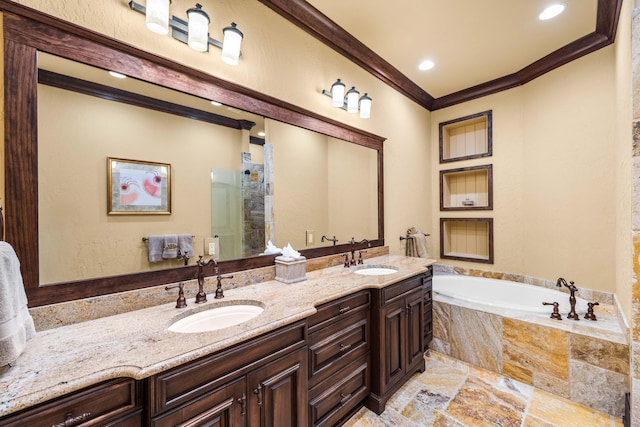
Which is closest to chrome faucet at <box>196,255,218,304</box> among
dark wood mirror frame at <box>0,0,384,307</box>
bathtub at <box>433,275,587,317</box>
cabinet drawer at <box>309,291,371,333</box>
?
dark wood mirror frame at <box>0,0,384,307</box>

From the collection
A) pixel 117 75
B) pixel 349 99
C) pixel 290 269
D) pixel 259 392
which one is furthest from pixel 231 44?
pixel 259 392

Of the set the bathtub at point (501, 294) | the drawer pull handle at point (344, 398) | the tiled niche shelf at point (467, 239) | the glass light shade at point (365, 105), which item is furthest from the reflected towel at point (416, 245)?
the drawer pull handle at point (344, 398)

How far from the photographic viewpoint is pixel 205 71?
153 cm

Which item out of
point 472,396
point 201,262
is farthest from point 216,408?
point 472,396

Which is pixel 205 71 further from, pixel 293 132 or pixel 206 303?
pixel 206 303

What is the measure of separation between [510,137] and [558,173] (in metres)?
0.64

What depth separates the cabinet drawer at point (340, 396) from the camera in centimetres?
145

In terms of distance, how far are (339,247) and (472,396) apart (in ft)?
4.80

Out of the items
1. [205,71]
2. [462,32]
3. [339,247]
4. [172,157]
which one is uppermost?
[462,32]

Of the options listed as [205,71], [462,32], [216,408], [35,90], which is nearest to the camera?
[216,408]

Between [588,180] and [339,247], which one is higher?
[588,180]

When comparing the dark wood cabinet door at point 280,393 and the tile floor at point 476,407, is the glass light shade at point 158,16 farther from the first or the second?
the tile floor at point 476,407

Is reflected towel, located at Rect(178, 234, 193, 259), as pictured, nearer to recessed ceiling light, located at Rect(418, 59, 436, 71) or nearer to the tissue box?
the tissue box

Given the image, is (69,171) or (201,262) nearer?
(69,171)
